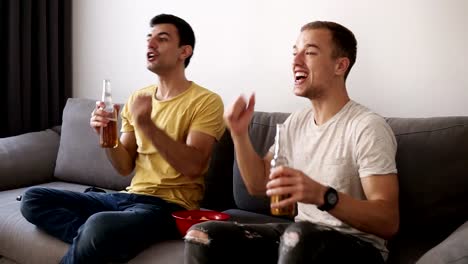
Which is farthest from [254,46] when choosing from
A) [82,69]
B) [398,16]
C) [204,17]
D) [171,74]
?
[82,69]

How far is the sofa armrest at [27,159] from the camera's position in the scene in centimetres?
273

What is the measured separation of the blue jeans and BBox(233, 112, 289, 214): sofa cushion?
0.28m

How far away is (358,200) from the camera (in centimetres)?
148

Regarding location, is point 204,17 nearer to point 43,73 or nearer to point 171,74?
point 171,74

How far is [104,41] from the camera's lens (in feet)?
A: 11.2

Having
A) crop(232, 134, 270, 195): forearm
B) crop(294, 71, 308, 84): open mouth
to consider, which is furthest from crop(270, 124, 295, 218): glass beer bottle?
crop(294, 71, 308, 84): open mouth

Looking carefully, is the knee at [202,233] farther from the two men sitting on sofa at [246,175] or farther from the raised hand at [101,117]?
the raised hand at [101,117]

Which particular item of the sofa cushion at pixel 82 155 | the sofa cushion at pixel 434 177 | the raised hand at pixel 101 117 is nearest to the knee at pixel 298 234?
the sofa cushion at pixel 434 177

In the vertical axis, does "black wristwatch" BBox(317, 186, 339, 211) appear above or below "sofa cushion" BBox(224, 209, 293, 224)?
above

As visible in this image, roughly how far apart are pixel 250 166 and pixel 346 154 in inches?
12.5

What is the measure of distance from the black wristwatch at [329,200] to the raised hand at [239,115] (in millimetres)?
371

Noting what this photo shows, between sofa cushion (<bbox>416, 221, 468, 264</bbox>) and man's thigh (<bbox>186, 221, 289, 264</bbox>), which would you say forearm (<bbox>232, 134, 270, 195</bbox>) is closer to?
man's thigh (<bbox>186, 221, 289, 264</bbox>)

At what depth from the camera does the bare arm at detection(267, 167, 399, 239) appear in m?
1.38

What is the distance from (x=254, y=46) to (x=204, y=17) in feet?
1.26
